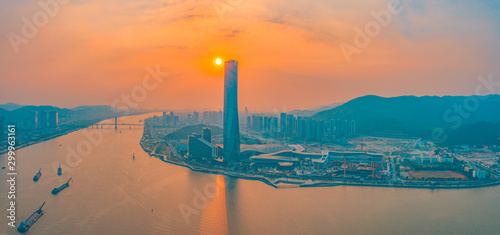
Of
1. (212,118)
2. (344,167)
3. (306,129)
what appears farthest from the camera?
(212,118)

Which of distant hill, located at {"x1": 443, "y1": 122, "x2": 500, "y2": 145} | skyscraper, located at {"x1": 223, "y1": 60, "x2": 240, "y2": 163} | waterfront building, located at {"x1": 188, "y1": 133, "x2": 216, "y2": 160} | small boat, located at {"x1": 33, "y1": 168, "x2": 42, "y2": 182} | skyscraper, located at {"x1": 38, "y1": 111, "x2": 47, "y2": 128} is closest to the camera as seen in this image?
small boat, located at {"x1": 33, "y1": 168, "x2": 42, "y2": 182}

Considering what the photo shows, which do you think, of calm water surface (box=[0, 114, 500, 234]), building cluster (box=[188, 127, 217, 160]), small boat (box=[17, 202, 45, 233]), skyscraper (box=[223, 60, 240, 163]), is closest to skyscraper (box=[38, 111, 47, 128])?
calm water surface (box=[0, 114, 500, 234])

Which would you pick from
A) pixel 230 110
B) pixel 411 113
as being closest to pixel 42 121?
pixel 230 110

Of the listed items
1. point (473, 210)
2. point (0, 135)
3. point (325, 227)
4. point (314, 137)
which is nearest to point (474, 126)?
point (314, 137)

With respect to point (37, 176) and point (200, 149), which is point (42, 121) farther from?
point (200, 149)

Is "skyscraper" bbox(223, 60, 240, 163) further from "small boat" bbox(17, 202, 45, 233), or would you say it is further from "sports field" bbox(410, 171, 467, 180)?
"small boat" bbox(17, 202, 45, 233)

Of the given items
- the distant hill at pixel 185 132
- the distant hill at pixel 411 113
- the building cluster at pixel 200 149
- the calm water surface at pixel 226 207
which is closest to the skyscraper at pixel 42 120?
the distant hill at pixel 185 132
